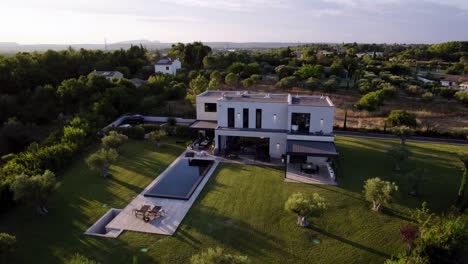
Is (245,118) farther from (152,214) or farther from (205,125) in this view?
(152,214)

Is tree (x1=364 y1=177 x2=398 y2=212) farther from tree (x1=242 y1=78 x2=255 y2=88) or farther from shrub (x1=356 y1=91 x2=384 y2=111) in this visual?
tree (x1=242 y1=78 x2=255 y2=88)

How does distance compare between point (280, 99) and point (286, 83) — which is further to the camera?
point (286, 83)

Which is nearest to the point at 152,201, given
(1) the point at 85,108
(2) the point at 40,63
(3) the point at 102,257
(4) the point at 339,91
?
(3) the point at 102,257

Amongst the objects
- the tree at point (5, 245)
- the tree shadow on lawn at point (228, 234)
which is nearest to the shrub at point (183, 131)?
the tree shadow on lawn at point (228, 234)

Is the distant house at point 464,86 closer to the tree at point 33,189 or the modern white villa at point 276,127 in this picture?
the modern white villa at point 276,127

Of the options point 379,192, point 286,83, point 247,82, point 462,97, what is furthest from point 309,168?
point 462,97

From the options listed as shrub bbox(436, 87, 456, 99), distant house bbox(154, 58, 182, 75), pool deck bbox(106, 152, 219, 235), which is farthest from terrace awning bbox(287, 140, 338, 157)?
distant house bbox(154, 58, 182, 75)
